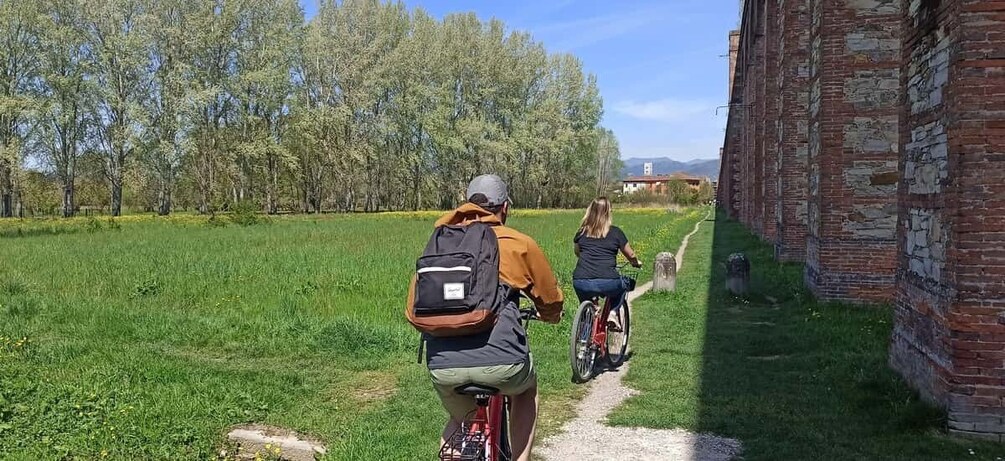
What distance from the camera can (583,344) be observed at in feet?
21.7

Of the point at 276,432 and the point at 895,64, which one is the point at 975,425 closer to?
the point at 276,432

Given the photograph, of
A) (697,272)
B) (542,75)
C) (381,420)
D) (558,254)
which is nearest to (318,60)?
(542,75)

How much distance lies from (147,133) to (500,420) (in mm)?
43231

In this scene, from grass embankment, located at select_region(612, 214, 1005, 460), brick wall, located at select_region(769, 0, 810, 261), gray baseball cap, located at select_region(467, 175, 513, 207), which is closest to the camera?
gray baseball cap, located at select_region(467, 175, 513, 207)

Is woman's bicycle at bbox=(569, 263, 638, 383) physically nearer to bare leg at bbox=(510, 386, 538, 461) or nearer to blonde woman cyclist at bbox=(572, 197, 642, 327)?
blonde woman cyclist at bbox=(572, 197, 642, 327)

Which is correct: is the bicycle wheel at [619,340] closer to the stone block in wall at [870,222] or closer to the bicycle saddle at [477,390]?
the bicycle saddle at [477,390]

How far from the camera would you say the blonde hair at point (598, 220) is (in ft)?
22.7

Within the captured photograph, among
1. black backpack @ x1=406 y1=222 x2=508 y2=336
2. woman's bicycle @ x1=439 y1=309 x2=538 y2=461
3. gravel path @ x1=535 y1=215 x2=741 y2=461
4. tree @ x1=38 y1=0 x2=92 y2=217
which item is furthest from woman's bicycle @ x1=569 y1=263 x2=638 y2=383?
tree @ x1=38 y1=0 x2=92 y2=217

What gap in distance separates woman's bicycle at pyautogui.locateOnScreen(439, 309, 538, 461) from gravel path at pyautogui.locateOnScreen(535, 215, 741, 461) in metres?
1.46

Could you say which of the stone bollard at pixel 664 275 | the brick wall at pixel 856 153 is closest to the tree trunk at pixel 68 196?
the stone bollard at pixel 664 275

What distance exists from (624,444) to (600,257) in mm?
2173

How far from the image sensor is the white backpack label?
2980mm

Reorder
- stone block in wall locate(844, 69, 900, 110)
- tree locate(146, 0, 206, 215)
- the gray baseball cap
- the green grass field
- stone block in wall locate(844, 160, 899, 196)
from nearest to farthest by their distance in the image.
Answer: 1. the gray baseball cap
2. the green grass field
3. stone block in wall locate(844, 69, 900, 110)
4. stone block in wall locate(844, 160, 899, 196)
5. tree locate(146, 0, 206, 215)

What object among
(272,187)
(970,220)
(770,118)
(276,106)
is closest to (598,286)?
(970,220)
